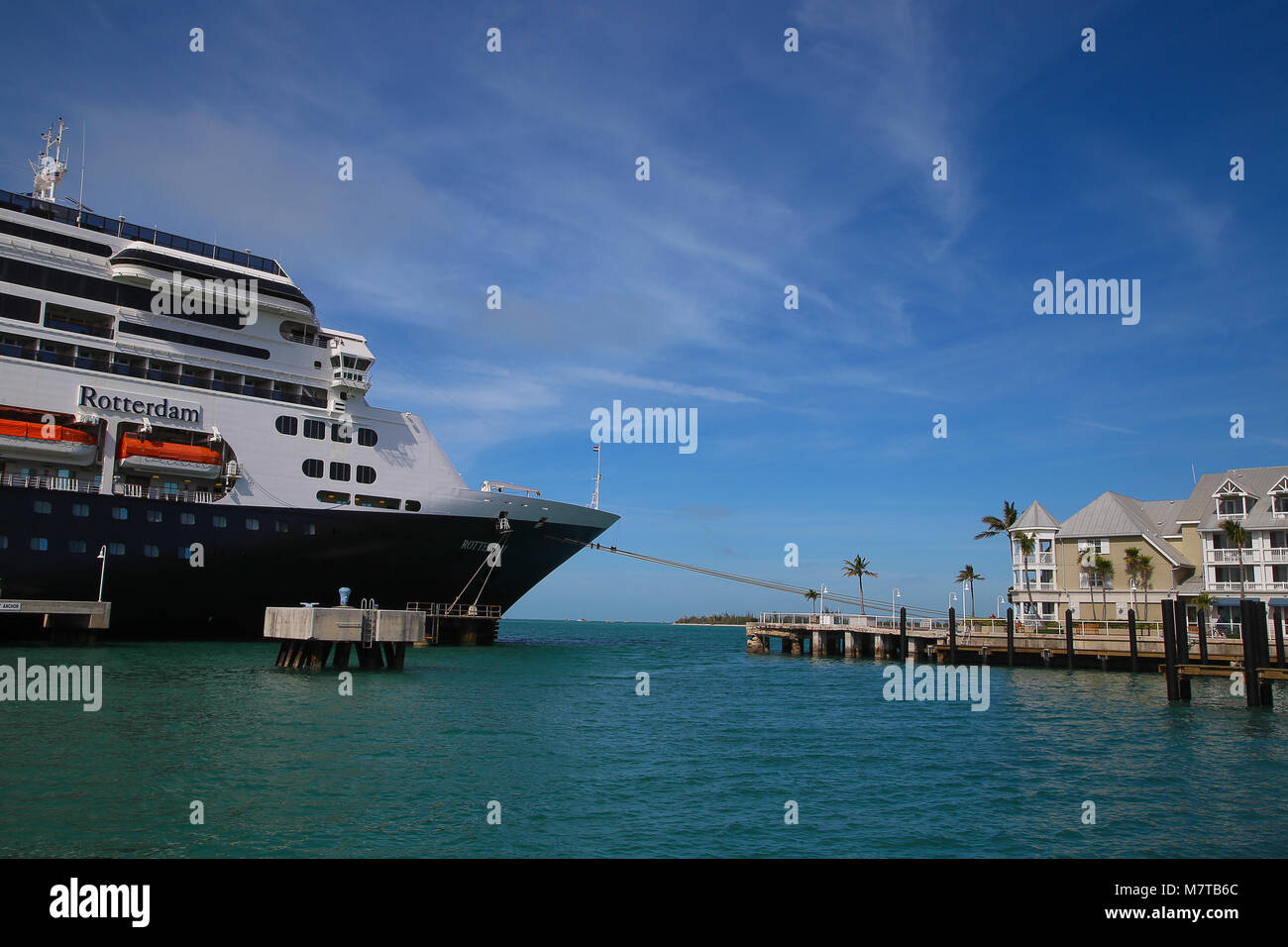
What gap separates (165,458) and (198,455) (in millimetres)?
1361

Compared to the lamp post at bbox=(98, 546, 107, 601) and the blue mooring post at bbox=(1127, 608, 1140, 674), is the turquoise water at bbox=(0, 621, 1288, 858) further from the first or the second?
the blue mooring post at bbox=(1127, 608, 1140, 674)

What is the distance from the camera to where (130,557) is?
36.4 metres

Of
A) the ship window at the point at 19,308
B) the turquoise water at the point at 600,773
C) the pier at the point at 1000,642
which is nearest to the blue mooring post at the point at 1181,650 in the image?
the turquoise water at the point at 600,773

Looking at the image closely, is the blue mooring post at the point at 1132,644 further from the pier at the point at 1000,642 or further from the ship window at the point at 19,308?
the ship window at the point at 19,308

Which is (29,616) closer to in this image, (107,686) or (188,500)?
(188,500)

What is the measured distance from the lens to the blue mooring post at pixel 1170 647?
94.2ft

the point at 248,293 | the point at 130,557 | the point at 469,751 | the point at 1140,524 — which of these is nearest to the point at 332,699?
the point at 469,751

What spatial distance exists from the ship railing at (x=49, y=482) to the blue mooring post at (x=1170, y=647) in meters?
42.7

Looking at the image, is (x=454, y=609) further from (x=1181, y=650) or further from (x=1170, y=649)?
(x=1181, y=650)

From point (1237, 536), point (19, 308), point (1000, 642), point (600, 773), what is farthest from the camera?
point (1237, 536)

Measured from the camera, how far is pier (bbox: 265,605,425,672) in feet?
98.7

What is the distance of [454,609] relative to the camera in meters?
47.6

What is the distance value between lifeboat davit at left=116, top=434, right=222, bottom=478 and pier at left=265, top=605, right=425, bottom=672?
11.2m

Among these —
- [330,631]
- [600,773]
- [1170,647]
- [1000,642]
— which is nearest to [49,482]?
[330,631]
